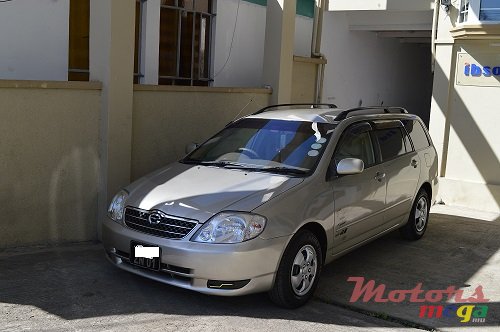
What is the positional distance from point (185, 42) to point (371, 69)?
579cm

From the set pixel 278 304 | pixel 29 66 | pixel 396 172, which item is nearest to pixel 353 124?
pixel 396 172

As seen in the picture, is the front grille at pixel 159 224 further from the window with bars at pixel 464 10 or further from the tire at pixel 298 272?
the window with bars at pixel 464 10

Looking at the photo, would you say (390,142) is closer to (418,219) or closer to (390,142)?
(390,142)

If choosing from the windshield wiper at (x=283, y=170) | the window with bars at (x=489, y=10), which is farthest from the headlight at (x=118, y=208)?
the window with bars at (x=489, y=10)

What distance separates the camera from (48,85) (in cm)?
640

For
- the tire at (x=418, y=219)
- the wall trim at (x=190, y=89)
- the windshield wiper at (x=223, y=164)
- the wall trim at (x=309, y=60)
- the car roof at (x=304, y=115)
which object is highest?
the wall trim at (x=309, y=60)

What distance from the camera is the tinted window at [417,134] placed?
7523 mm

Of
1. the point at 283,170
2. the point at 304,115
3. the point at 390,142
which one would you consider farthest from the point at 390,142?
the point at 283,170

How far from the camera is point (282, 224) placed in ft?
16.1

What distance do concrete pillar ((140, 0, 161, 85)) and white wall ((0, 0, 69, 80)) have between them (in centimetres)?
147

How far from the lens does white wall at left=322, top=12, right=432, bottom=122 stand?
41.9ft

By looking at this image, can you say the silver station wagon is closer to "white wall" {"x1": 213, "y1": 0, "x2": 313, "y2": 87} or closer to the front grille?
the front grille

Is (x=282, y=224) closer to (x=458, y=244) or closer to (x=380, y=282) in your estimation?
(x=380, y=282)

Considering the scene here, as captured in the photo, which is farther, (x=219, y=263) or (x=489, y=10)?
(x=489, y=10)
